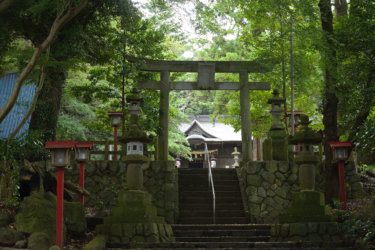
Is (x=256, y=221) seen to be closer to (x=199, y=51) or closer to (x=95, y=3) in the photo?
(x=95, y=3)

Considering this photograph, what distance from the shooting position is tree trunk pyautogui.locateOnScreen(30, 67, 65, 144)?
43.5 feet

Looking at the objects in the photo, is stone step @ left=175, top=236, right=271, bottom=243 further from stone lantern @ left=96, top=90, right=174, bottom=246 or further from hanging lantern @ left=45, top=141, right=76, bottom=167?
hanging lantern @ left=45, top=141, right=76, bottom=167

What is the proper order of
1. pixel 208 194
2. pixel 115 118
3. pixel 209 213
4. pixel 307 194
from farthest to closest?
pixel 115 118, pixel 208 194, pixel 209 213, pixel 307 194

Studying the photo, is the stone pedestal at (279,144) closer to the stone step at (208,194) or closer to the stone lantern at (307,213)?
the stone step at (208,194)

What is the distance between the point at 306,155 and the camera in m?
9.88

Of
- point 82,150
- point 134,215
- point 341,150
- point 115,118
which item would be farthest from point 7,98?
point 341,150

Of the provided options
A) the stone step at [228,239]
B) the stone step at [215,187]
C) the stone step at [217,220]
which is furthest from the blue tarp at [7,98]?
the stone step at [228,239]

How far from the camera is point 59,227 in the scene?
25.7 feet

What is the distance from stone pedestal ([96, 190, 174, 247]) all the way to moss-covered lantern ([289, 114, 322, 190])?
3356 millimetres

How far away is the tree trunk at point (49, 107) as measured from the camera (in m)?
13.3

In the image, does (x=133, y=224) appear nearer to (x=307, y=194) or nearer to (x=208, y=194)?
(x=307, y=194)

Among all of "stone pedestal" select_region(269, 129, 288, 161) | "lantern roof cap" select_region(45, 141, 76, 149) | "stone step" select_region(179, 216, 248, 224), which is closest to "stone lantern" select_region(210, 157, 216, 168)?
"stone pedestal" select_region(269, 129, 288, 161)

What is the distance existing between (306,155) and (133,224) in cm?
423

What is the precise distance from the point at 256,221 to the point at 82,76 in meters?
11.1
